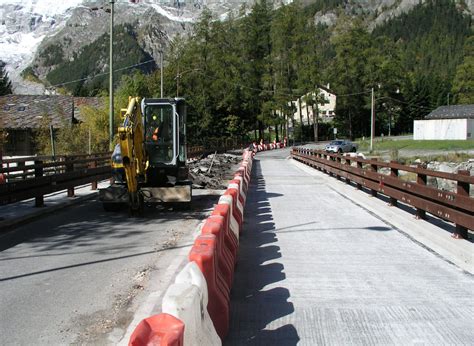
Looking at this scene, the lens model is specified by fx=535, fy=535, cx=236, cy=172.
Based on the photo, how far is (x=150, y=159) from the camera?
1359 cm

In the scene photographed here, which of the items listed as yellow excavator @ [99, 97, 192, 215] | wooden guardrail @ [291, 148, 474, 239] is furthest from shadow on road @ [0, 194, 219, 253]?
wooden guardrail @ [291, 148, 474, 239]

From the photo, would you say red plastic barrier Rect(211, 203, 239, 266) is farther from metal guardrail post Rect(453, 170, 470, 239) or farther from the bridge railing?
the bridge railing

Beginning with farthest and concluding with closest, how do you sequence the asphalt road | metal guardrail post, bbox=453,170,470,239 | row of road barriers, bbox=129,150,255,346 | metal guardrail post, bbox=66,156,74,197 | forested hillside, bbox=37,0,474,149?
forested hillside, bbox=37,0,474,149, metal guardrail post, bbox=66,156,74,197, metal guardrail post, bbox=453,170,470,239, the asphalt road, row of road barriers, bbox=129,150,255,346

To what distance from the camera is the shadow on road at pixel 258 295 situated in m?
4.94

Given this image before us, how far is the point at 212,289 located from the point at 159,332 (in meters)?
1.69

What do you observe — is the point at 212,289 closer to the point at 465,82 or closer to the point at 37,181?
the point at 37,181

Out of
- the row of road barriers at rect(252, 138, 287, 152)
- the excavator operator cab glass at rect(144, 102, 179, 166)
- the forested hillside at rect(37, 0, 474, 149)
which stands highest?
the forested hillside at rect(37, 0, 474, 149)

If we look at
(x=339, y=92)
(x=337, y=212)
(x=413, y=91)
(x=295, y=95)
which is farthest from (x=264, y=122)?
(x=337, y=212)

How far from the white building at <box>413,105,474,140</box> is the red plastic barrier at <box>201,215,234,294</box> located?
259ft

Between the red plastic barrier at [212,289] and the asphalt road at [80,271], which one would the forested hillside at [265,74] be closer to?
the asphalt road at [80,271]

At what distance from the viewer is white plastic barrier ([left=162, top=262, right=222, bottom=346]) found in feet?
11.3

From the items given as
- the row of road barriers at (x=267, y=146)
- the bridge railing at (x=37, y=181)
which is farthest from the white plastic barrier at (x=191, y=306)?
the row of road barriers at (x=267, y=146)

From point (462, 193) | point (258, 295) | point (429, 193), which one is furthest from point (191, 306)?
point (429, 193)

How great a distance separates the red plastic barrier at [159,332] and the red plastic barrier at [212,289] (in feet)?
4.50
